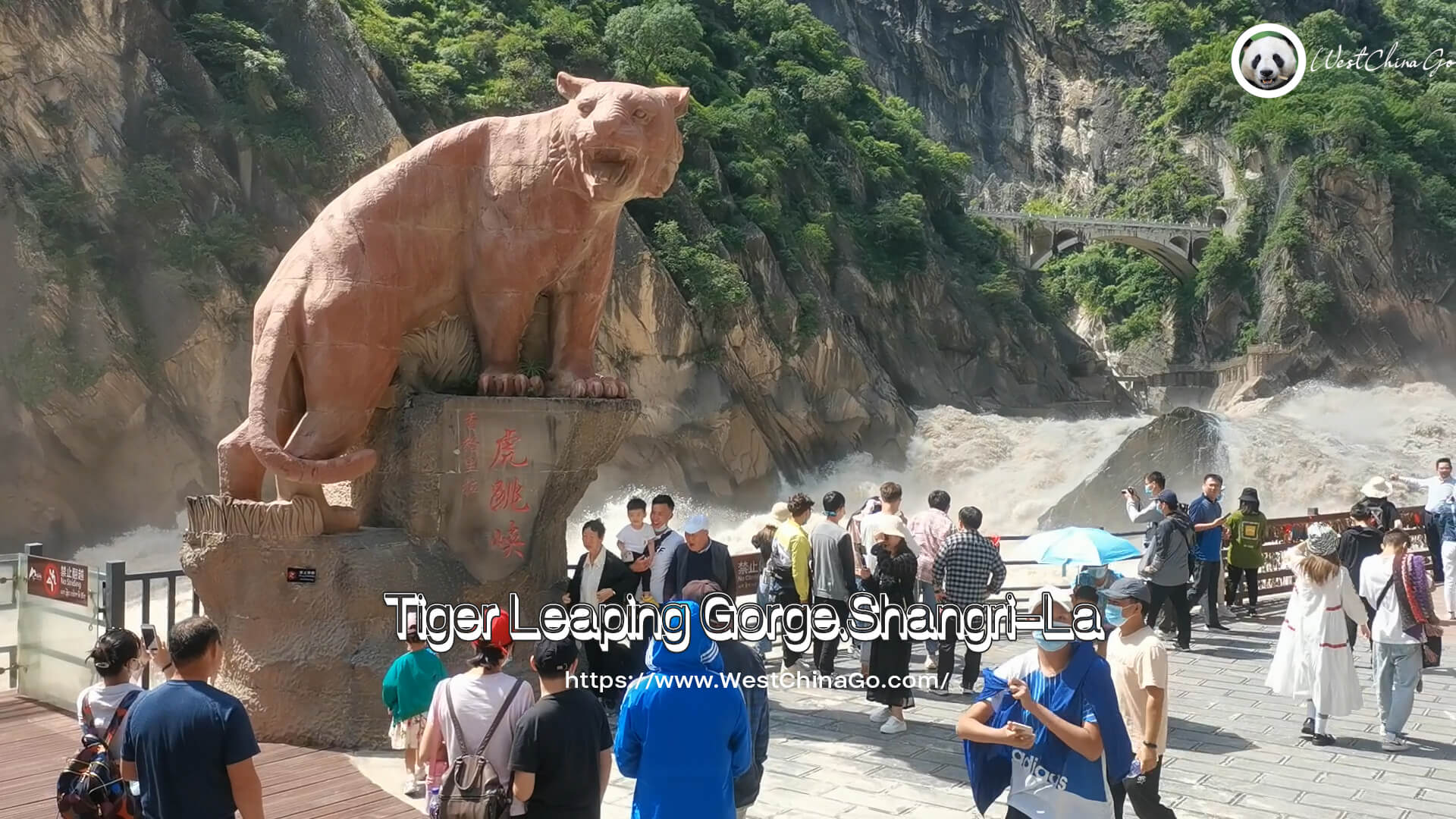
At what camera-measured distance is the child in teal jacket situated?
5008 mm

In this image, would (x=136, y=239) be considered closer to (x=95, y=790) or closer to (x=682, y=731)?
(x=95, y=790)

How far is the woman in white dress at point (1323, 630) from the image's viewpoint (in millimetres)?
6051

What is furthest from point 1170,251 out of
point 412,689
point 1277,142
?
point 412,689

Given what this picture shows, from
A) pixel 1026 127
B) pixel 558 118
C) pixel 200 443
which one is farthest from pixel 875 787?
pixel 1026 127

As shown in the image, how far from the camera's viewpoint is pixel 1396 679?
6.25m

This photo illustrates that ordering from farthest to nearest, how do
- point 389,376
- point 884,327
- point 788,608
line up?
point 884,327, point 788,608, point 389,376

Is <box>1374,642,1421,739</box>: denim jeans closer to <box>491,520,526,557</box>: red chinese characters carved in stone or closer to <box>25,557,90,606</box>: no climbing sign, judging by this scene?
<box>491,520,526,557</box>: red chinese characters carved in stone

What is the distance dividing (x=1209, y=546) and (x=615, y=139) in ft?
21.5

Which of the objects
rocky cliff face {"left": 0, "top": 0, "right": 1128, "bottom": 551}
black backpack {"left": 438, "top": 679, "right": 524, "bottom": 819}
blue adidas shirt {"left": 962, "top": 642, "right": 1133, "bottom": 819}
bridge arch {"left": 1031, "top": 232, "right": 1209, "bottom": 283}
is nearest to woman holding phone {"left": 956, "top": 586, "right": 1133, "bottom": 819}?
blue adidas shirt {"left": 962, "top": 642, "right": 1133, "bottom": 819}

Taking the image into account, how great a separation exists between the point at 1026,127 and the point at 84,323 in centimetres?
5044

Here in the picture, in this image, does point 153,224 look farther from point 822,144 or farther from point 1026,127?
point 1026,127

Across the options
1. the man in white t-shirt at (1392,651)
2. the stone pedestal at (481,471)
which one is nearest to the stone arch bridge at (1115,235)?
the man in white t-shirt at (1392,651)

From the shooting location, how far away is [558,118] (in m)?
6.65

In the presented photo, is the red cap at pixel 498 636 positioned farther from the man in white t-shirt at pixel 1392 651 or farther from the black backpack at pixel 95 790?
the man in white t-shirt at pixel 1392 651
